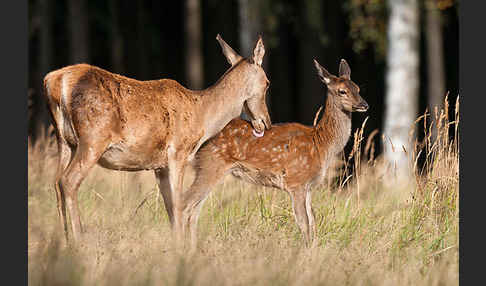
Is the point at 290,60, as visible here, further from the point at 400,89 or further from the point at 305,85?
the point at 400,89

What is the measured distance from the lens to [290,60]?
29047mm

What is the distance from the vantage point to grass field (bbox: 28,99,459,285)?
513cm

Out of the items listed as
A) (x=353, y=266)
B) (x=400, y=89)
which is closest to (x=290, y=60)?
(x=400, y=89)

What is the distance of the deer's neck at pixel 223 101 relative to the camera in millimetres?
6875

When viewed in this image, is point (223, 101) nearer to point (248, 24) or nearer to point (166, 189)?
point (166, 189)

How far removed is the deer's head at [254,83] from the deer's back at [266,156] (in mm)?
195

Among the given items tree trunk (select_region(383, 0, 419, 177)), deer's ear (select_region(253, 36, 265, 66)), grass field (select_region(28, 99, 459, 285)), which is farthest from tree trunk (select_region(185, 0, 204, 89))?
deer's ear (select_region(253, 36, 265, 66))

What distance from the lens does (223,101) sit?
6.95 meters

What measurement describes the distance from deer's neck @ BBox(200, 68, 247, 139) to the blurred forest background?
163cm

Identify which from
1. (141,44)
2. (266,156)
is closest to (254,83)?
(266,156)

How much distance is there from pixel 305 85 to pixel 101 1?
344 inches

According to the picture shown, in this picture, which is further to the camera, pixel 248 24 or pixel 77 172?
pixel 248 24

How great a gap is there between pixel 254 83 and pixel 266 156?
730 millimetres

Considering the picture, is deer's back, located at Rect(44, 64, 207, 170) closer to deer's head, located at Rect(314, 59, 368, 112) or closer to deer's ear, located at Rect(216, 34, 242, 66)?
deer's ear, located at Rect(216, 34, 242, 66)
